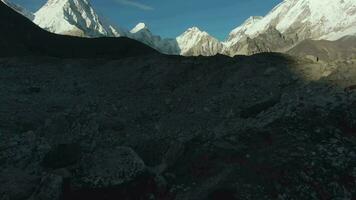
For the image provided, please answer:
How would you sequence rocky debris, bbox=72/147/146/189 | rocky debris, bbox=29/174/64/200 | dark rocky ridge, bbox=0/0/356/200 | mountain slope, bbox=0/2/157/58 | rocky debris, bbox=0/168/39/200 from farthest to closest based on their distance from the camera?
mountain slope, bbox=0/2/157/58 < rocky debris, bbox=72/147/146/189 < dark rocky ridge, bbox=0/0/356/200 < rocky debris, bbox=0/168/39/200 < rocky debris, bbox=29/174/64/200

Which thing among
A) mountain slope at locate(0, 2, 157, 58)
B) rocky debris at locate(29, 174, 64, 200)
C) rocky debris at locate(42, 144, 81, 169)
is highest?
mountain slope at locate(0, 2, 157, 58)

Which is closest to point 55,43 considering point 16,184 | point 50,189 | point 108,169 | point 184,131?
point 184,131

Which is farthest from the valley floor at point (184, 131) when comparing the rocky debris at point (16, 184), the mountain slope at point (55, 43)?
the mountain slope at point (55, 43)

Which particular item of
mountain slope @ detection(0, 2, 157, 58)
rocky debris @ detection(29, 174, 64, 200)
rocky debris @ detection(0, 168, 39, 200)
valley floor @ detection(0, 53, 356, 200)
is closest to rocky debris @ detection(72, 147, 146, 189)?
valley floor @ detection(0, 53, 356, 200)

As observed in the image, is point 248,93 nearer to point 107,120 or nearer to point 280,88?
point 280,88

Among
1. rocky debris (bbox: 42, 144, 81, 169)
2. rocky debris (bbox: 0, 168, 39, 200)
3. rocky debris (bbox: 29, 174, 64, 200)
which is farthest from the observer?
rocky debris (bbox: 42, 144, 81, 169)

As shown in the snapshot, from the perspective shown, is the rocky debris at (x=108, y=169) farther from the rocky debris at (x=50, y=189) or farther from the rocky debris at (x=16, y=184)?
the rocky debris at (x=16, y=184)

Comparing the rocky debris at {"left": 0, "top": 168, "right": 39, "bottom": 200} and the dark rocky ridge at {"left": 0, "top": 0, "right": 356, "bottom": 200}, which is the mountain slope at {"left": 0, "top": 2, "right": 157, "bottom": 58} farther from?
the rocky debris at {"left": 0, "top": 168, "right": 39, "bottom": 200}

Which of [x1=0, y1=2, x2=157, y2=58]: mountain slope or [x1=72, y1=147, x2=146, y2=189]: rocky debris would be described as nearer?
[x1=72, y1=147, x2=146, y2=189]: rocky debris
